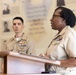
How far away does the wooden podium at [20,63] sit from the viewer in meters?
0.96

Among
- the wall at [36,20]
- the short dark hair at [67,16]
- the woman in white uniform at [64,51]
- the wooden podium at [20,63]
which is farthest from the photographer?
the wall at [36,20]

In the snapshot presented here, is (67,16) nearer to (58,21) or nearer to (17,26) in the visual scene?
(58,21)

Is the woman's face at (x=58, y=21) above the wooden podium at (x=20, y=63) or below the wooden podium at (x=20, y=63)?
above

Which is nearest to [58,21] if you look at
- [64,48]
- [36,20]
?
[64,48]

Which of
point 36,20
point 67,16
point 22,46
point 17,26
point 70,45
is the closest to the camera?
point 70,45

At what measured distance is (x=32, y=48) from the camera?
241cm

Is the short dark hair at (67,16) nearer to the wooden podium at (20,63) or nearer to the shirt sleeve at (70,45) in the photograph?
→ the shirt sleeve at (70,45)

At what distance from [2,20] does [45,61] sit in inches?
80.2

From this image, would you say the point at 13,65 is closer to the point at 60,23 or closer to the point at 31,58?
the point at 31,58

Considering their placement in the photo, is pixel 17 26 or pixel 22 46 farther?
pixel 17 26

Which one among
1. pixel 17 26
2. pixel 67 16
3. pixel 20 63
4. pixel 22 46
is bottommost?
pixel 22 46

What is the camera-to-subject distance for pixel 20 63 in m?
→ 1.05

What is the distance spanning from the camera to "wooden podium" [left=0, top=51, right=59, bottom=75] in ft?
3.14

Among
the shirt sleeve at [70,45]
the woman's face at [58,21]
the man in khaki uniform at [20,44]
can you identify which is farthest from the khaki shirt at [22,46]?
the shirt sleeve at [70,45]
